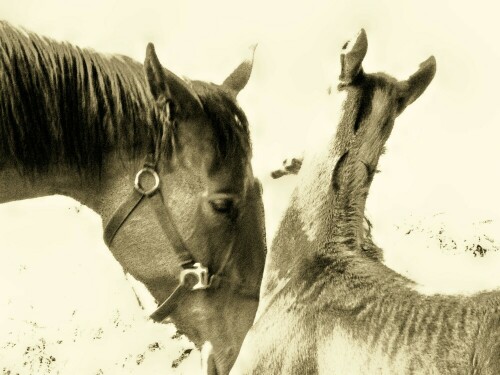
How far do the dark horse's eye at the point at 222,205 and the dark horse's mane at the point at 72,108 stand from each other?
0.66ft

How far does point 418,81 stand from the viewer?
268cm

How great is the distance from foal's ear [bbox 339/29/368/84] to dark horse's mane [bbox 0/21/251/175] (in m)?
0.72

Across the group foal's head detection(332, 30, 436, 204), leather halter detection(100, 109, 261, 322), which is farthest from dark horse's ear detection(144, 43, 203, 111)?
foal's head detection(332, 30, 436, 204)

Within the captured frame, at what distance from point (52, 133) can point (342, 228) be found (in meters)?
1.26

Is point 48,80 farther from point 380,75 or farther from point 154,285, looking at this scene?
point 380,75

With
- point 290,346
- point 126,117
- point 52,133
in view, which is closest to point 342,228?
point 290,346

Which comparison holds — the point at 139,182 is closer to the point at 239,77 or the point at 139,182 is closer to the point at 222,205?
the point at 222,205

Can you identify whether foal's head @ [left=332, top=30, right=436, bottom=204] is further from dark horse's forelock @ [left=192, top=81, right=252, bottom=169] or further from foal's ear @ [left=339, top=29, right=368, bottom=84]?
dark horse's forelock @ [left=192, top=81, right=252, bottom=169]

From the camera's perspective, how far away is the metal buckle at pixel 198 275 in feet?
10.1

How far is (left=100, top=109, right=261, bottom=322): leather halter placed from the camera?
2988mm

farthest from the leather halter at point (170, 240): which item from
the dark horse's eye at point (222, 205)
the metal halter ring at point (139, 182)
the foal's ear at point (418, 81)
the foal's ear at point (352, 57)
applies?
the foal's ear at point (418, 81)

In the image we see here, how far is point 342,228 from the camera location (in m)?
2.54

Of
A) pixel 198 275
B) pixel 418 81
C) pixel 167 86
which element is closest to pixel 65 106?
pixel 167 86

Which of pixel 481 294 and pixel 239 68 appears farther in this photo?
pixel 239 68
